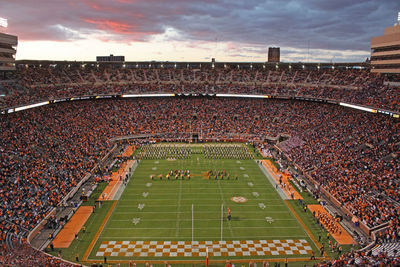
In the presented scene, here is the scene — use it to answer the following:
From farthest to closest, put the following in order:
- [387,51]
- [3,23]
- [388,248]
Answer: [387,51]
[3,23]
[388,248]

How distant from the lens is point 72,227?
2303cm

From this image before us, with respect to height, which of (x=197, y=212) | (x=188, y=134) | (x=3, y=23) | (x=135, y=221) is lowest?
(x=135, y=221)

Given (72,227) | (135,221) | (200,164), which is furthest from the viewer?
(200,164)

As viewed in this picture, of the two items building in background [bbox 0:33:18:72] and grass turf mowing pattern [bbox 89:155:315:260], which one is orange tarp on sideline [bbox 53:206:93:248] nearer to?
grass turf mowing pattern [bbox 89:155:315:260]

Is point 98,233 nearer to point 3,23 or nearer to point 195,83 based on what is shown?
point 3,23

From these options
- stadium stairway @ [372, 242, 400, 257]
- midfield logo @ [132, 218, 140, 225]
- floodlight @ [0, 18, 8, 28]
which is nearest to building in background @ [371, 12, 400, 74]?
stadium stairway @ [372, 242, 400, 257]

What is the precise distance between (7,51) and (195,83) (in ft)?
112

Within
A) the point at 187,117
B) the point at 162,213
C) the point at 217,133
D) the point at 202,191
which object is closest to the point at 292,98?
the point at 217,133

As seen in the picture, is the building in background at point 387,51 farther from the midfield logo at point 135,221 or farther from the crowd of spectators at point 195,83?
the midfield logo at point 135,221

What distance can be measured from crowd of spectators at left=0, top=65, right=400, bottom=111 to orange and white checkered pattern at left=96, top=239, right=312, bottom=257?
2589cm

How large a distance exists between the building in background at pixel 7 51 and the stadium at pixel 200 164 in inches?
9.0

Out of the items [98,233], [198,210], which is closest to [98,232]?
[98,233]

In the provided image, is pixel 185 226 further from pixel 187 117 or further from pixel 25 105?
pixel 187 117

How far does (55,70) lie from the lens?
2303 inches
